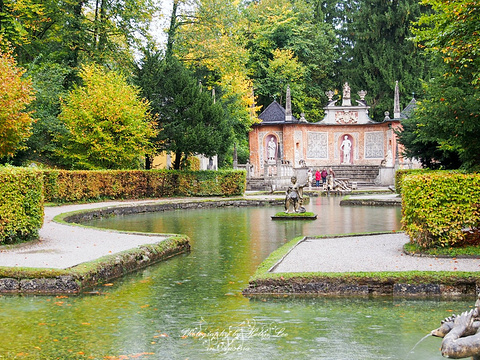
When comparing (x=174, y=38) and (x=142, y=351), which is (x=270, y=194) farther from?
(x=142, y=351)

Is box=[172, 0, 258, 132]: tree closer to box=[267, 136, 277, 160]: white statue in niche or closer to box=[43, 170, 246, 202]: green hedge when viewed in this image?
box=[43, 170, 246, 202]: green hedge

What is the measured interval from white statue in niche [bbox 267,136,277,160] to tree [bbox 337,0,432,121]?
10.6 metres

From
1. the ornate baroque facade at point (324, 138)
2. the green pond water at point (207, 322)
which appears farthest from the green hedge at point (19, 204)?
the ornate baroque facade at point (324, 138)

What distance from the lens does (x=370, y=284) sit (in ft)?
30.1

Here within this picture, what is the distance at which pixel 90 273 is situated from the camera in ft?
32.4

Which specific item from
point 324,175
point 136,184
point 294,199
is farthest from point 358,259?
point 324,175

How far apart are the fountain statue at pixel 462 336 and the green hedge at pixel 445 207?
668 cm

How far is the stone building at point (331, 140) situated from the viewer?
150 feet

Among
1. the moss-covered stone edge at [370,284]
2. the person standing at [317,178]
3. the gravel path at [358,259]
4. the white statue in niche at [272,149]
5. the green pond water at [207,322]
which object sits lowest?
the green pond water at [207,322]

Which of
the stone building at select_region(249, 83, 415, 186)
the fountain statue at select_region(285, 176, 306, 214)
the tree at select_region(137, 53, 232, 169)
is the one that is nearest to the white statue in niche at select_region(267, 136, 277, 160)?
the stone building at select_region(249, 83, 415, 186)

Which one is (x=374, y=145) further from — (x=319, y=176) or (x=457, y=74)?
(x=457, y=74)

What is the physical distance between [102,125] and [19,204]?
649 inches

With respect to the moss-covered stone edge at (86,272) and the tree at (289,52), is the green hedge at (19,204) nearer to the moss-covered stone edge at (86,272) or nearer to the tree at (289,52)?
the moss-covered stone edge at (86,272)

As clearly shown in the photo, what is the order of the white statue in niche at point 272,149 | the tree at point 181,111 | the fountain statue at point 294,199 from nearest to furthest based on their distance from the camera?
the fountain statue at point 294,199
the tree at point 181,111
the white statue in niche at point 272,149
